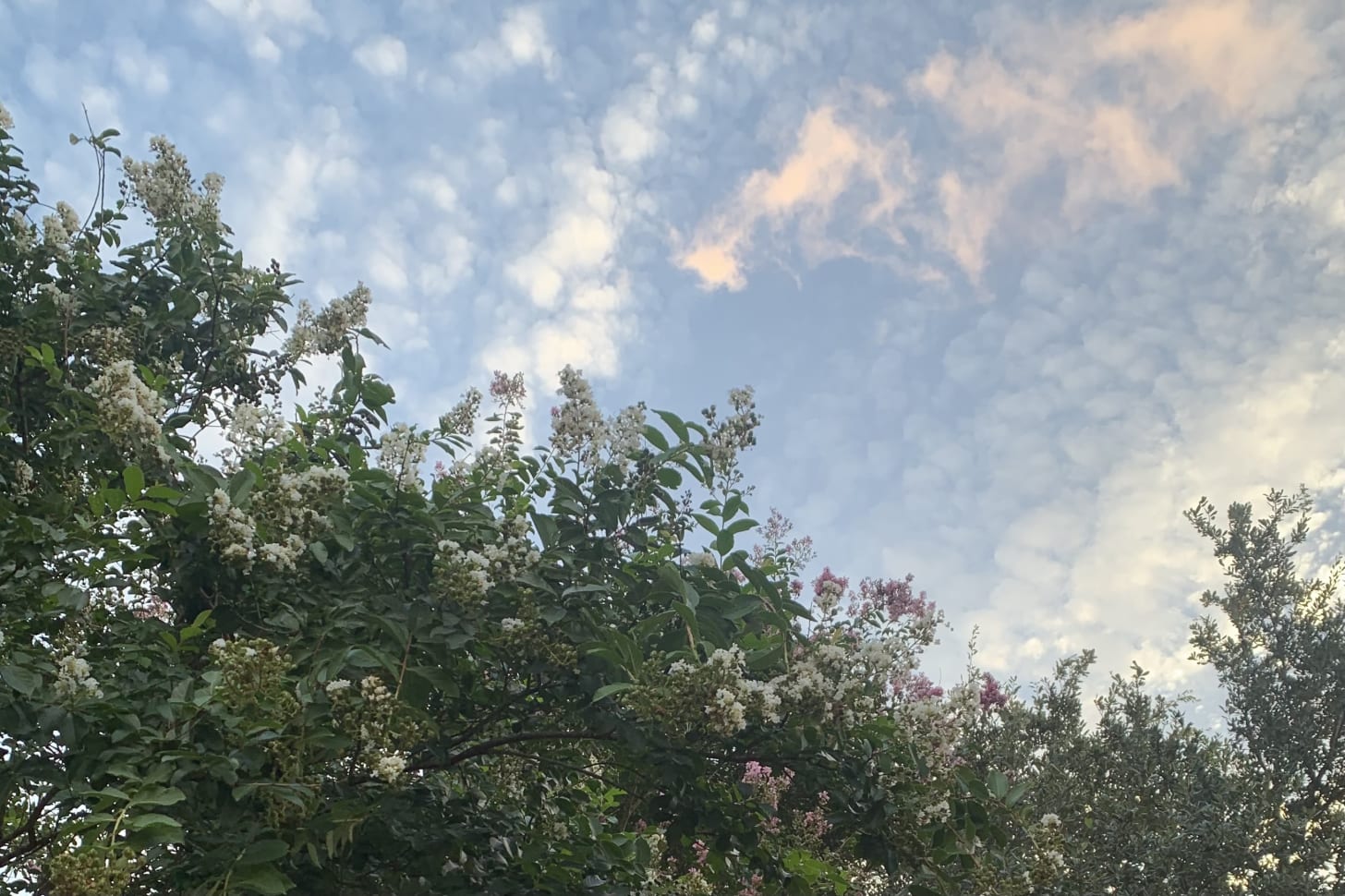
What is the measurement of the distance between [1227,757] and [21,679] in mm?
9503

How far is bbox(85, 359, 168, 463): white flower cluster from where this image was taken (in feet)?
11.1

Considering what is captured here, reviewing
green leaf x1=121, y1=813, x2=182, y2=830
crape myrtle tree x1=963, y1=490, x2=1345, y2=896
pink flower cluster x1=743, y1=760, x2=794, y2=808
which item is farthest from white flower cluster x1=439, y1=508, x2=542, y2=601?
crape myrtle tree x1=963, y1=490, x2=1345, y2=896

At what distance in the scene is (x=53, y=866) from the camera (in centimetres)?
231

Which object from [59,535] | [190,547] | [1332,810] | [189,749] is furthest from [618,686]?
[1332,810]

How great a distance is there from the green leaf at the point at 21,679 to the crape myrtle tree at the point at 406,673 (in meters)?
0.01

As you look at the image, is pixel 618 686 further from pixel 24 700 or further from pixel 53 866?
pixel 24 700

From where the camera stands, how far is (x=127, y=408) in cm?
338

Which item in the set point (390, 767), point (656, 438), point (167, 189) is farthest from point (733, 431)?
point (167, 189)

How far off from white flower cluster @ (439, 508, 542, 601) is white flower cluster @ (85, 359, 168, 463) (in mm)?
1144

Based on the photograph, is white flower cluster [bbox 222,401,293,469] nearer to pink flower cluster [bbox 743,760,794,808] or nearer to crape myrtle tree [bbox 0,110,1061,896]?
crape myrtle tree [bbox 0,110,1061,896]

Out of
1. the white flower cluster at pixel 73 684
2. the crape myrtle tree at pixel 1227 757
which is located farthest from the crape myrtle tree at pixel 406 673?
the crape myrtle tree at pixel 1227 757

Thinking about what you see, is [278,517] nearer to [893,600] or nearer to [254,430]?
[254,430]

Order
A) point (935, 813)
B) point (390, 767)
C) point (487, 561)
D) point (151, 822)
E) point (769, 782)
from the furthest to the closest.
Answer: point (769, 782) < point (935, 813) < point (487, 561) < point (390, 767) < point (151, 822)

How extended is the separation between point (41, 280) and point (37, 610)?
7.53 feet
